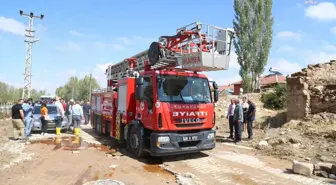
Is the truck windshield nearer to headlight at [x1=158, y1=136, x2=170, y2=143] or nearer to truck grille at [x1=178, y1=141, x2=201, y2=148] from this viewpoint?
headlight at [x1=158, y1=136, x2=170, y2=143]

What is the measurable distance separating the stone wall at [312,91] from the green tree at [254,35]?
15256 millimetres

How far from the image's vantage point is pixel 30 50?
23547 mm

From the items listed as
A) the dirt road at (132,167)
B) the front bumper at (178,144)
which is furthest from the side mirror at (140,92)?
the dirt road at (132,167)

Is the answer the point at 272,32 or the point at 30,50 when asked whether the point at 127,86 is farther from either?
the point at 272,32

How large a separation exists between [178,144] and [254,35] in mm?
23381

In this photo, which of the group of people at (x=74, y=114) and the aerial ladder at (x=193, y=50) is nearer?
the aerial ladder at (x=193, y=50)

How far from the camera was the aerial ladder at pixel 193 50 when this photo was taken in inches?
258

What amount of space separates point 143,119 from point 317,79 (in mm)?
9263

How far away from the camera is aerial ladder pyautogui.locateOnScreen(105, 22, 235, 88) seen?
21.5 feet

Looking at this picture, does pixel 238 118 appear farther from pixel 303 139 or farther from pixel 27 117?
pixel 27 117

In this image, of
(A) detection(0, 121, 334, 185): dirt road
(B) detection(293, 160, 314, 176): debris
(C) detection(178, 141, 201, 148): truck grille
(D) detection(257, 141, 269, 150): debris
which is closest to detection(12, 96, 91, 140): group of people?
(A) detection(0, 121, 334, 185): dirt road

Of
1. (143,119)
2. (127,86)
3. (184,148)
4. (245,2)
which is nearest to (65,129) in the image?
(127,86)

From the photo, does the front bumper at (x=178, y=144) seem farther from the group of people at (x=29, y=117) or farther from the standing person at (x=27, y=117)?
the standing person at (x=27, y=117)

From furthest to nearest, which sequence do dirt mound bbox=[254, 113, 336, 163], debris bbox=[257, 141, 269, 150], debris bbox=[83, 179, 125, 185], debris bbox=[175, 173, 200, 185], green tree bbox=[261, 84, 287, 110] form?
green tree bbox=[261, 84, 287, 110] → debris bbox=[257, 141, 269, 150] → dirt mound bbox=[254, 113, 336, 163] → debris bbox=[175, 173, 200, 185] → debris bbox=[83, 179, 125, 185]
